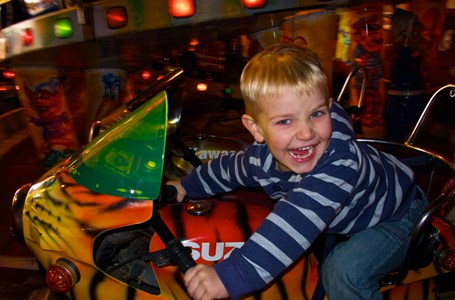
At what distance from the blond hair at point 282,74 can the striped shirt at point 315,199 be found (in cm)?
25

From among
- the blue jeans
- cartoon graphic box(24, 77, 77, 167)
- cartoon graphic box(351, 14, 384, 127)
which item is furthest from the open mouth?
cartoon graphic box(24, 77, 77, 167)

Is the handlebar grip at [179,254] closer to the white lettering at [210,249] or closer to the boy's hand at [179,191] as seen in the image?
the white lettering at [210,249]

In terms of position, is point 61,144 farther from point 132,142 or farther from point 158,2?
point 132,142

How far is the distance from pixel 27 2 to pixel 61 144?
1601 mm

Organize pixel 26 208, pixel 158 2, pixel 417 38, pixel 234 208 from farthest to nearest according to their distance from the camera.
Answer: pixel 417 38 → pixel 158 2 → pixel 234 208 → pixel 26 208

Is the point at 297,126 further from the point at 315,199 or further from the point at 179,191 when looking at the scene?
the point at 179,191

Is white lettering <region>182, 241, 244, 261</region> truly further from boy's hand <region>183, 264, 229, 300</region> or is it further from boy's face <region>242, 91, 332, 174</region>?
boy's face <region>242, 91, 332, 174</region>

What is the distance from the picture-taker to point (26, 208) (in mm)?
1618

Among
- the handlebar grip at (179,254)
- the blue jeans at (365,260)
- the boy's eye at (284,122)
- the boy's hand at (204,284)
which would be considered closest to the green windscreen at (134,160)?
the handlebar grip at (179,254)

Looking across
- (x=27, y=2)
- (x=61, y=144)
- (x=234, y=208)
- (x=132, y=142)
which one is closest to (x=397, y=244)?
(x=234, y=208)

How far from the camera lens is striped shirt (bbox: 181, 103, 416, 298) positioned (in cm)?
142

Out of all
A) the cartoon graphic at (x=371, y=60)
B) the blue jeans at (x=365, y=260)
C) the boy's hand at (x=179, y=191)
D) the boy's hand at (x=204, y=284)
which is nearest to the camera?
the boy's hand at (x=204, y=284)

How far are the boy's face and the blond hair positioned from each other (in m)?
0.03

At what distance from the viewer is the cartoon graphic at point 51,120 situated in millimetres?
4879
